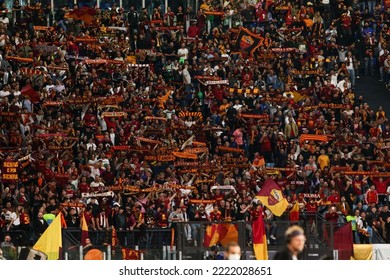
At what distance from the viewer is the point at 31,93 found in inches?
1852

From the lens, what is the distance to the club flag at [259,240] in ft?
112

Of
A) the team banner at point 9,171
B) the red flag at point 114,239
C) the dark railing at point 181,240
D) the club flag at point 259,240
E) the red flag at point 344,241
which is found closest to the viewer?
the dark railing at point 181,240

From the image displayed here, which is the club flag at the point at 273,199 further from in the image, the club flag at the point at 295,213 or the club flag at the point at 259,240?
the club flag at the point at 259,240

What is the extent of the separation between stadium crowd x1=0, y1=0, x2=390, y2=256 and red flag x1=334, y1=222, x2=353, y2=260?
1490 millimetres

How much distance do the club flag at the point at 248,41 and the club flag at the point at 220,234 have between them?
17.2 m

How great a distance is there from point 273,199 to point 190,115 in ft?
27.4

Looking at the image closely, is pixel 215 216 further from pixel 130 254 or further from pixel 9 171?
pixel 130 254

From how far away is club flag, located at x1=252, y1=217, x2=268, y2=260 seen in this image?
34.0m

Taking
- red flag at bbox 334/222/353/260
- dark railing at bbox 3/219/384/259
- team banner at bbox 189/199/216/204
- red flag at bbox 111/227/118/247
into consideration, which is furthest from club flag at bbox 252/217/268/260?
team banner at bbox 189/199/216/204

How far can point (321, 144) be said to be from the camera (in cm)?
4656

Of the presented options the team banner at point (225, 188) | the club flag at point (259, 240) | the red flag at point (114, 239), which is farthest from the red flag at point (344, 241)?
the team banner at point (225, 188)
